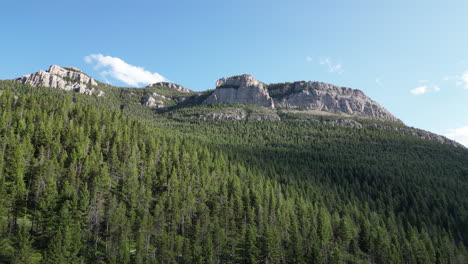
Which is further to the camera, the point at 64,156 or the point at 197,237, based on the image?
the point at 64,156

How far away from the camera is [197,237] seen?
2625 inches

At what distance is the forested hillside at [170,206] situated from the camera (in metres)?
56.1

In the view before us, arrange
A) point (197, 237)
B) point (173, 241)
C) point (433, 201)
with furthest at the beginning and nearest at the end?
point (433, 201) < point (197, 237) < point (173, 241)

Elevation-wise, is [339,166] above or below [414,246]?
above

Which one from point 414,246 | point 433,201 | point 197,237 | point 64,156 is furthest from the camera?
point 433,201

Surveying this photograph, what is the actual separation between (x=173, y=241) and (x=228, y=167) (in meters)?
64.7

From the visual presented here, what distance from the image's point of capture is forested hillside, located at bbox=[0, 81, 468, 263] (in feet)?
184

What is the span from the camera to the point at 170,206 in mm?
75438

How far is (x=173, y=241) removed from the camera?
6103cm

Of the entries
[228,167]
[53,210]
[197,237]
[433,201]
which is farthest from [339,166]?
[53,210]

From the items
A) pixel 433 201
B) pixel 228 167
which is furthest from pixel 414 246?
pixel 228 167

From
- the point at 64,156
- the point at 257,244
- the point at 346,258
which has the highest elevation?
the point at 64,156

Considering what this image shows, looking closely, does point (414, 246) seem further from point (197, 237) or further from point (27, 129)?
point (27, 129)

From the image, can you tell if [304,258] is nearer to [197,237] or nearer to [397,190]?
[197,237]
